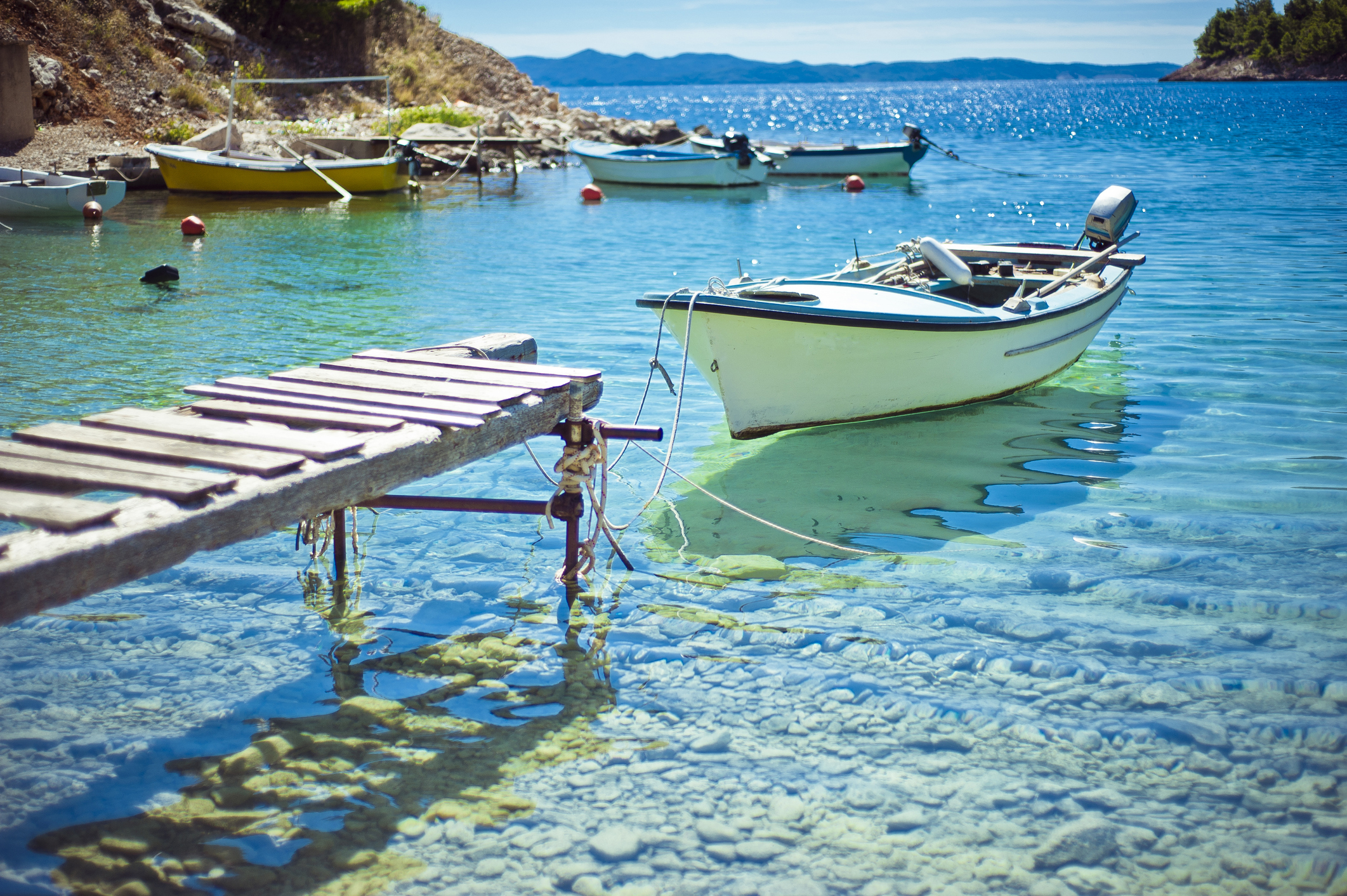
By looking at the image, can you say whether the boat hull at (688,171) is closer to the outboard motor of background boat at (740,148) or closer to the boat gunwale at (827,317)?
the outboard motor of background boat at (740,148)

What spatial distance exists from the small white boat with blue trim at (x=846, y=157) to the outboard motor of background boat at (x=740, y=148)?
1.07 meters

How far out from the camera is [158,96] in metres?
30.0

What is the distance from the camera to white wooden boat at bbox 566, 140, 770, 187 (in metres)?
31.7

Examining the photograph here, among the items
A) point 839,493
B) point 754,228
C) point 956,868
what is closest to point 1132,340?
point 839,493

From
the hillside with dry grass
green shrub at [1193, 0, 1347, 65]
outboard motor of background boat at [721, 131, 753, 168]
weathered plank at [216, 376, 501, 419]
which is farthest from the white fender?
green shrub at [1193, 0, 1347, 65]

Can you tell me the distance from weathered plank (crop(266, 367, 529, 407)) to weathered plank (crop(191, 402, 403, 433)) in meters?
0.47

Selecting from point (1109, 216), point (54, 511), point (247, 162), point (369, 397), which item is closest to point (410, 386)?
point (369, 397)

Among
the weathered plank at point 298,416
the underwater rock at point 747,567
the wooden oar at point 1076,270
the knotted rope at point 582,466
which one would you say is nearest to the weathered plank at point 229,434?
the weathered plank at point 298,416

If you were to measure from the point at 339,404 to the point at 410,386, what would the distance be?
1.49 feet

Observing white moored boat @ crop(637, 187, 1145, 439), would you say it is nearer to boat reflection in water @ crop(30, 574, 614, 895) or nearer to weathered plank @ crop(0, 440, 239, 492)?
boat reflection in water @ crop(30, 574, 614, 895)

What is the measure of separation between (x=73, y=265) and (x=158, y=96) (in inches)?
→ 669

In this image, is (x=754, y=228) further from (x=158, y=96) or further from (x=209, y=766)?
A: (x=209, y=766)

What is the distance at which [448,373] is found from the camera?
16.8 feet

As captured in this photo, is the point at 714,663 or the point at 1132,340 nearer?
the point at 714,663
